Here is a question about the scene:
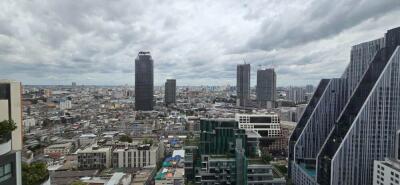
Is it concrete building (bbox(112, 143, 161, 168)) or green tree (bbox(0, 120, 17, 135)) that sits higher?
green tree (bbox(0, 120, 17, 135))

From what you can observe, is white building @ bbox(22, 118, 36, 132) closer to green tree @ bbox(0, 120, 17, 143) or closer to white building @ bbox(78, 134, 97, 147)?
white building @ bbox(78, 134, 97, 147)

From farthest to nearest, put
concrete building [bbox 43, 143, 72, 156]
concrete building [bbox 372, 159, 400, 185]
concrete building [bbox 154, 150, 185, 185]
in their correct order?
concrete building [bbox 43, 143, 72, 156] < concrete building [bbox 154, 150, 185, 185] < concrete building [bbox 372, 159, 400, 185]

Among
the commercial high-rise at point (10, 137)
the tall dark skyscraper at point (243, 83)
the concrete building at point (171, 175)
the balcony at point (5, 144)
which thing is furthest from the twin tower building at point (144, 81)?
the balcony at point (5, 144)

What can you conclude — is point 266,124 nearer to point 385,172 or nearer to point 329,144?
point 329,144

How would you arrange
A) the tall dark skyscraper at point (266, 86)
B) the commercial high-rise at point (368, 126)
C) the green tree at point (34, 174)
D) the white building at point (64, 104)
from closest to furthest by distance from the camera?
the green tree at point (34, 174) < the commercial high-rise at point (368, 126) < the white building at point (64, 104) < the tall dark skyscraper at point (266, 86)

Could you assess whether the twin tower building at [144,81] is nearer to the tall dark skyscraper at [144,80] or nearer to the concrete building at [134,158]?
the tall dark skyscraper at [144,80]

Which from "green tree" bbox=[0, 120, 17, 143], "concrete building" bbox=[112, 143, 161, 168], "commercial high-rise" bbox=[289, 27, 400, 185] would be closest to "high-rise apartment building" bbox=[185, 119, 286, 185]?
"commercial high-rise" bbox=[289, 27, 400, 185]

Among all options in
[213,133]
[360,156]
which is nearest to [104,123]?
[213,133]
